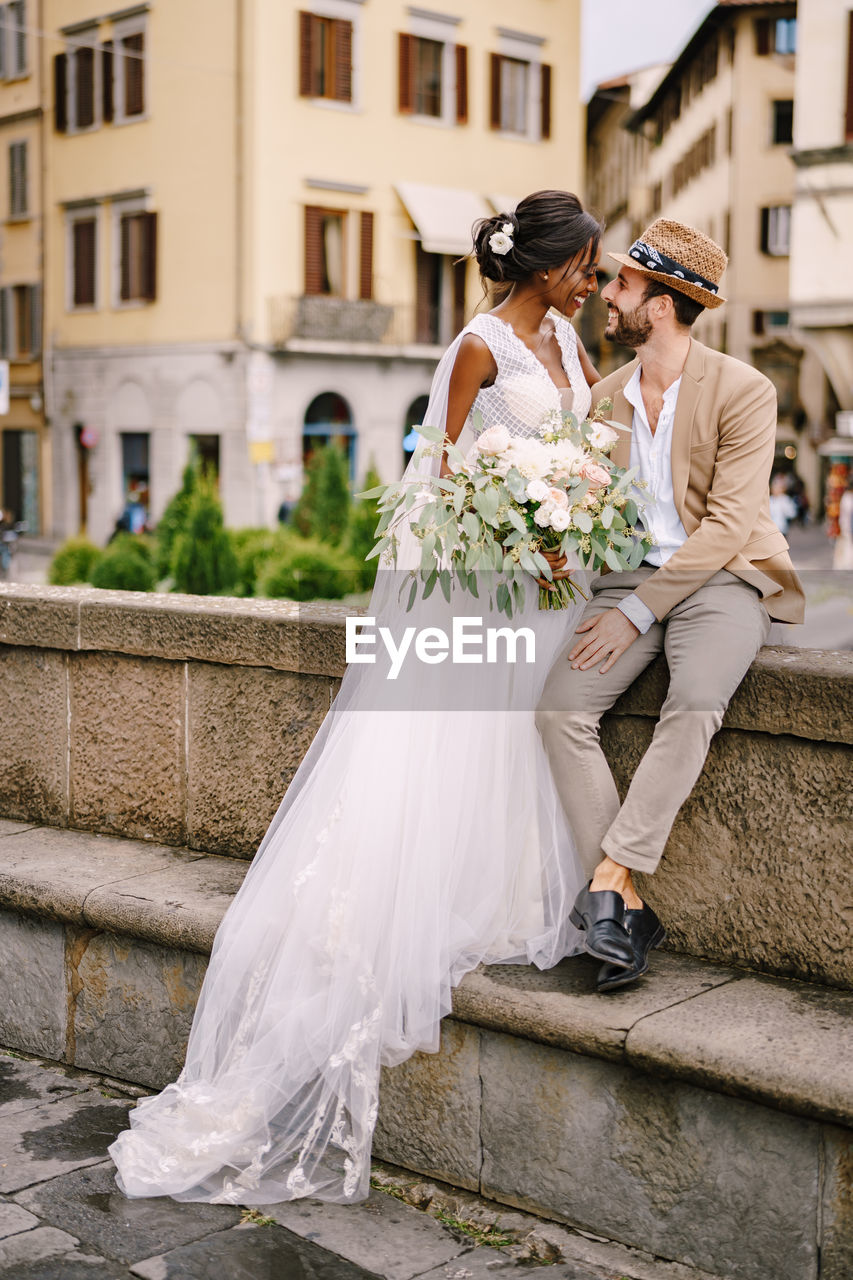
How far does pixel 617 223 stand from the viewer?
62.2 meters

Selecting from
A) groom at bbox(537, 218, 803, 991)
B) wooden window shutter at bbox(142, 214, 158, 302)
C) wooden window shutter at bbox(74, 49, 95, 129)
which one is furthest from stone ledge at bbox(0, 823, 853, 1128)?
wooden window shutter at bbox(74, 49, 95, 129)

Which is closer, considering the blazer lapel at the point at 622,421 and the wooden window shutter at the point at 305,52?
the blazer lapel at the point at 622,421

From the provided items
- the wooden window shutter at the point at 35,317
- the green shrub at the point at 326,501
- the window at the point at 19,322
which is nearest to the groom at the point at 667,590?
the green shrub at the point at 326,501

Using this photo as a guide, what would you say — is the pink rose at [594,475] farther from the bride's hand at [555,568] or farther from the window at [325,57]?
the window at [325,57]

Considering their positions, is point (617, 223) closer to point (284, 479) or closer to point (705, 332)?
point (705, 332)

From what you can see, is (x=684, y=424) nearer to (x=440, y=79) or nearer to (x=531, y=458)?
(x=531, y=458)

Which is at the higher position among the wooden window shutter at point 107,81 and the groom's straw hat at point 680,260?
the wooden window shutter at point 107,81

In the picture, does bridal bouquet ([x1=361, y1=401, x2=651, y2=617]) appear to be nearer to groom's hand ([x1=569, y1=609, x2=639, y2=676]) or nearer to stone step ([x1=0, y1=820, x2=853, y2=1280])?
groom's hand ([x1=569, y1=609, x2=639, y2=676])

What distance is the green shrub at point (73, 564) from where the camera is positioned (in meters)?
16.1

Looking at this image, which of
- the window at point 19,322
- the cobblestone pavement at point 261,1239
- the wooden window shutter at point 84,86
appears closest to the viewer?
the cobblestone pavement at point 261,1239

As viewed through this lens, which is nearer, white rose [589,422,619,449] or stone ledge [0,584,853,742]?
stone ledge [0,584,853,742]

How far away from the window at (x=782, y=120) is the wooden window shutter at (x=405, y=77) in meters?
19.3

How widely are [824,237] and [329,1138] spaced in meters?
28.0

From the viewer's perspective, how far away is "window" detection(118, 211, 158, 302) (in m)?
29.0
